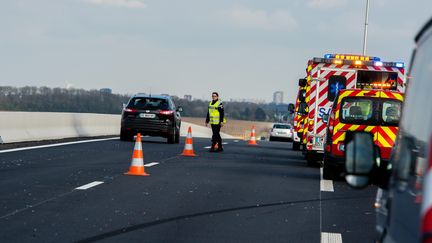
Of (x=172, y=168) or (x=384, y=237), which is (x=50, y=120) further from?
(x=384, y=237)

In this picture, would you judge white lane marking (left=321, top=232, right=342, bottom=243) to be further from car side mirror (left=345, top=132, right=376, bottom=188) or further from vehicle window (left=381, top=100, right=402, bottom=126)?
vehicle window (left=381, top=100, right=402, bottom=126)

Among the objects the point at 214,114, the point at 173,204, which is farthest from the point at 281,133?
the point at 173,204

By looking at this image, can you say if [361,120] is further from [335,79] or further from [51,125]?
[51,125]

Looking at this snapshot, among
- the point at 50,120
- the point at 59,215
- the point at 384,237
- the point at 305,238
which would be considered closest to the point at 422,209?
the point at 384,237

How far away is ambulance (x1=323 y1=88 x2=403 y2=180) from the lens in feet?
57.0

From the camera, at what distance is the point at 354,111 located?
1784 cm

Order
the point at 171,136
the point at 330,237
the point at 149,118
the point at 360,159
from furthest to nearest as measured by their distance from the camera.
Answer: the point at 171,136 < the point at 149,118 < the point at 330,237 < the point at 360,159

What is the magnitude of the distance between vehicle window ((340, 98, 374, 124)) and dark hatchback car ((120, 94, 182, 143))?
43.1 ft

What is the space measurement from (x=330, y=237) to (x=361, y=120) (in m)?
8.36

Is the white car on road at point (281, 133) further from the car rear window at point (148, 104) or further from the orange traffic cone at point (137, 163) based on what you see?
the orange traffic cone at point (137, 163)

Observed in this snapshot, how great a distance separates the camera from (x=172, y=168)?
18.6 m

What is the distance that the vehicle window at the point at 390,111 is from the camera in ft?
57.2

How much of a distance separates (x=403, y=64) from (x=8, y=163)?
29.8 ft

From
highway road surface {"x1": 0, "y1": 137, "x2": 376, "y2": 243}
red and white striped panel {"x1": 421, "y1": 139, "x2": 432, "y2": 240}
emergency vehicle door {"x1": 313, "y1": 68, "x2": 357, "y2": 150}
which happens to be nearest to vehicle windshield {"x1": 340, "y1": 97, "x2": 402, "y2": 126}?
highway road surface {"x1": 0, "y1": 137, "x2": 376, "y2": 243}
